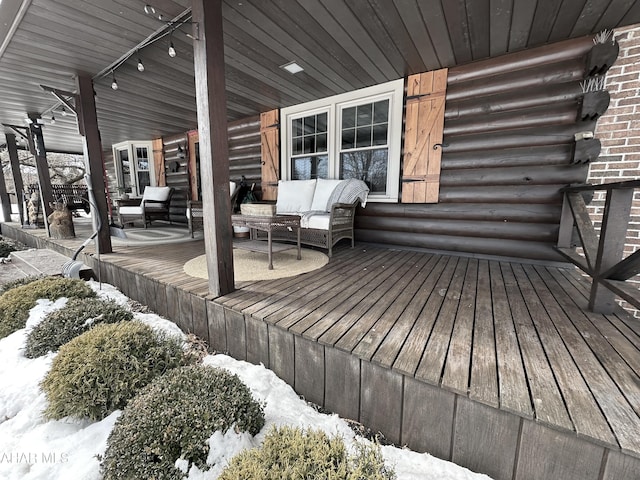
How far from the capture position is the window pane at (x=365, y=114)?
143 inches

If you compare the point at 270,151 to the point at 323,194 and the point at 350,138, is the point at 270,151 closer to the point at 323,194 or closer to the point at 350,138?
the point at 350,138

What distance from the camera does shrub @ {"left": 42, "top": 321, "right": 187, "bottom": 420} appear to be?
3.88 feet

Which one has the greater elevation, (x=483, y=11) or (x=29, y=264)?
(x=483, y=11)

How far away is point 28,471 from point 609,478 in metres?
1.95

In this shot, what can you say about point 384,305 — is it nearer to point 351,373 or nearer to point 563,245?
point 351,373

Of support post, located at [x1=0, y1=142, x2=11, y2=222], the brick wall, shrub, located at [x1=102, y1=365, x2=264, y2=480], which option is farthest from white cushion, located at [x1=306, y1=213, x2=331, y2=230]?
support post, located at [x1=0, y1=142, x2=11, y2=222]

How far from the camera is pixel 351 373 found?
1251 mm

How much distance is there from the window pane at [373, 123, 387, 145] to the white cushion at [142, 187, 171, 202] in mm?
4516

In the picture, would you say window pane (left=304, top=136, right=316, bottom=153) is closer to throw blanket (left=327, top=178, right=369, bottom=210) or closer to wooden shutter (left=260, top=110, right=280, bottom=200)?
wooden shutter (left=260, top=110, right=280, bottom=200)

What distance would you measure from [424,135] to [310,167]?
1740 millimetres

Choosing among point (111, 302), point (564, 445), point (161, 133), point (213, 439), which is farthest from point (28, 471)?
point (161, 133)

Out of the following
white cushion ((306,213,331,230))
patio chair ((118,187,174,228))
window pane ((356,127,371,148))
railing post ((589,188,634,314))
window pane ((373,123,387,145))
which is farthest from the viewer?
patio chair ((118,187,174,228))

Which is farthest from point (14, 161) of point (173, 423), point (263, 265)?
point (173, 423)

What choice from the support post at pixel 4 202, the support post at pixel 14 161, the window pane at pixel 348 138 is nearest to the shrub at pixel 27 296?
the window pane at pixel 348 138
